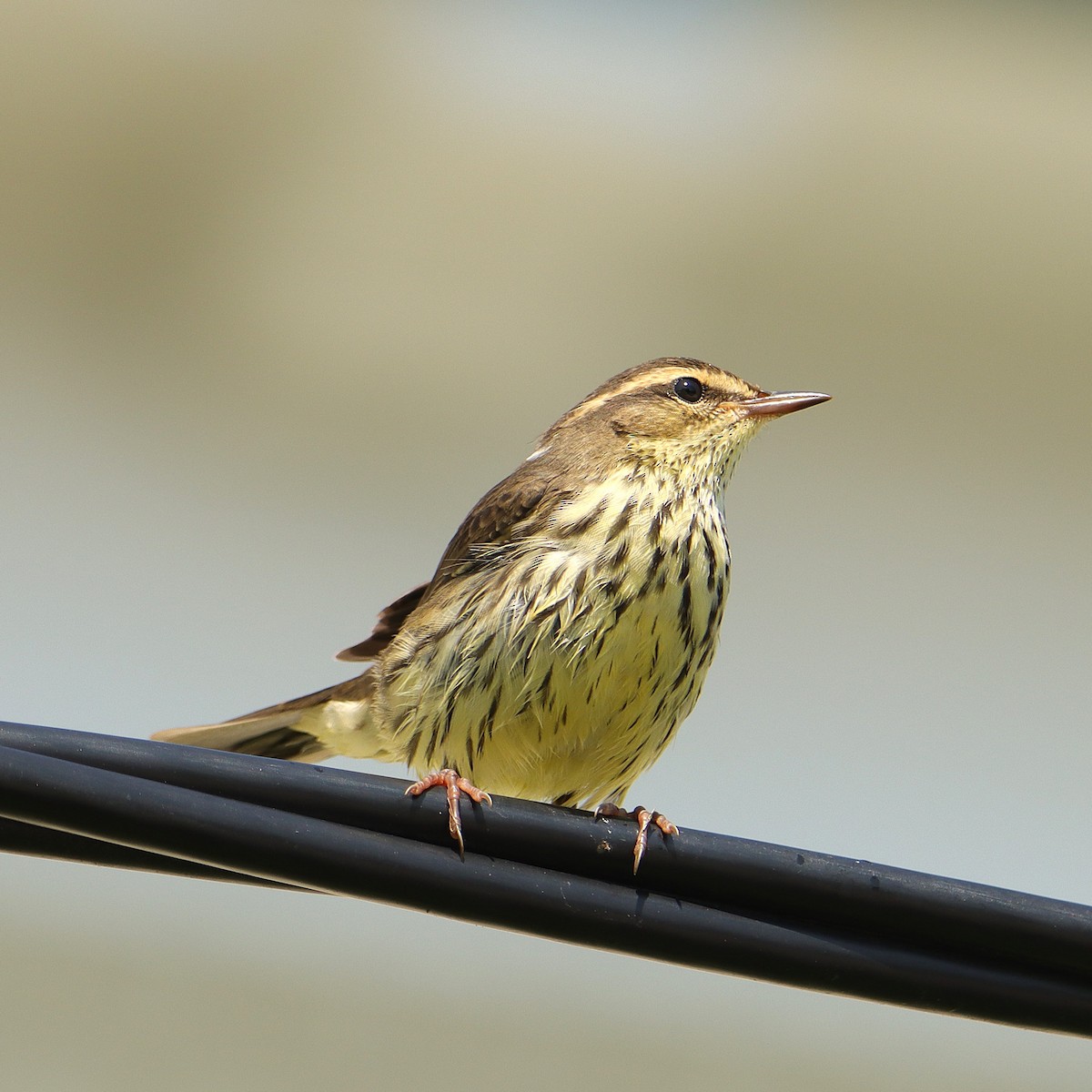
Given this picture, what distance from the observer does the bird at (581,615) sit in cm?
437

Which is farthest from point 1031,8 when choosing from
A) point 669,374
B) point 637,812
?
point 637,812

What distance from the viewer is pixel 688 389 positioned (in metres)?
5.23

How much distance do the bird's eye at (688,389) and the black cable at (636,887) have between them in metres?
2.82

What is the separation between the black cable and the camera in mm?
2373

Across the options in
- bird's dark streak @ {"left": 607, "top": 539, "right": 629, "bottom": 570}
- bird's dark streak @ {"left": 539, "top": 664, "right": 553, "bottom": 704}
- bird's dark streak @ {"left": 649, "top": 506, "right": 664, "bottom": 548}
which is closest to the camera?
bird's dark streak @ {"left": 539, "top": 664, "right": 553, "bottom": 704}

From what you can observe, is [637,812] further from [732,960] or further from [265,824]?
[265,824]

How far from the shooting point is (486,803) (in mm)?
2662

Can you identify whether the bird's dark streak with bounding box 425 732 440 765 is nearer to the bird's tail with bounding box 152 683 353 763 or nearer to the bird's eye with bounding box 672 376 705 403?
the bird's tail with bounding box 152 683 353 763

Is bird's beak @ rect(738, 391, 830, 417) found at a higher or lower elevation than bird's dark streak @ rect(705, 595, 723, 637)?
higher

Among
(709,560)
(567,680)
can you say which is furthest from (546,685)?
(709,560)

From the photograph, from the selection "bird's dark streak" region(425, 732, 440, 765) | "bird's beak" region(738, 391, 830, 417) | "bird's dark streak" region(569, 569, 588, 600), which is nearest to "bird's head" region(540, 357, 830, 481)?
"bird's beak" region(738, 391, 830, 417)

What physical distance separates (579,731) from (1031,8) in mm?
9233

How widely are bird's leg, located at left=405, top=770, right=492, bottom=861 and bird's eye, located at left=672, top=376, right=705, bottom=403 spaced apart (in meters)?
2.03

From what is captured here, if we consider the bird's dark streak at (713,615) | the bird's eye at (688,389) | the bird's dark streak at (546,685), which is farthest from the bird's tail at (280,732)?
the bird's eye at (688,389)
